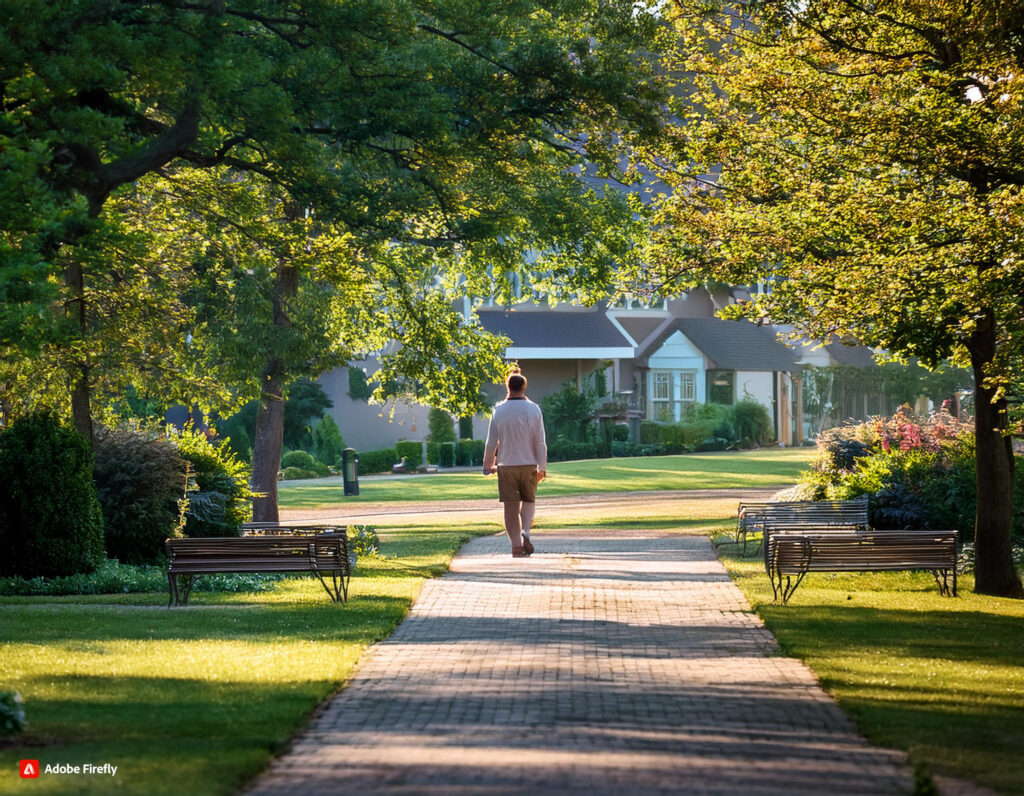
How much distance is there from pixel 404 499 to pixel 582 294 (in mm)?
13038

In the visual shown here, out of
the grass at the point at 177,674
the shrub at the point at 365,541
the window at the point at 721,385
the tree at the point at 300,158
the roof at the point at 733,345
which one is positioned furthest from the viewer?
the window at the point at 721,385

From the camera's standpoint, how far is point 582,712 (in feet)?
24.8

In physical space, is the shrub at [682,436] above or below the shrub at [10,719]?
above

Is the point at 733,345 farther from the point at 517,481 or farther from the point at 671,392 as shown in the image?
the point at 517,481

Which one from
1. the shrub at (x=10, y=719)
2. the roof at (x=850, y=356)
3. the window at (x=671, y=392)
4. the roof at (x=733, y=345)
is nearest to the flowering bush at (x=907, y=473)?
the shrub at (x=10, y=719)

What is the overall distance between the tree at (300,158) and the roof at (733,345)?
3371 cm

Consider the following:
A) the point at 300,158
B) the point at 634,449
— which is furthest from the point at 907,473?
the point at 634,449

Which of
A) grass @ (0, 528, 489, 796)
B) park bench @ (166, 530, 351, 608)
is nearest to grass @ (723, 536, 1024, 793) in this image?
grass @ (0, 528, 489, 796)

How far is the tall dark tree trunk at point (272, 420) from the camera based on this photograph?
71.8ft

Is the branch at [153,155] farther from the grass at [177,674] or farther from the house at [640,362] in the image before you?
the house at [640,362]

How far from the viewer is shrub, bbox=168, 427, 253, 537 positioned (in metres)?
19.2

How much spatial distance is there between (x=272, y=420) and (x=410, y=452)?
73.6 ft

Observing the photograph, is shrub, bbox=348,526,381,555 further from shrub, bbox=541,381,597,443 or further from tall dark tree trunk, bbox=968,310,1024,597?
shrub, bbox=541,381,597,443

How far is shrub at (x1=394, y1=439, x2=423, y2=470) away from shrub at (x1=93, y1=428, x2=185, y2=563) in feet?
87.4
